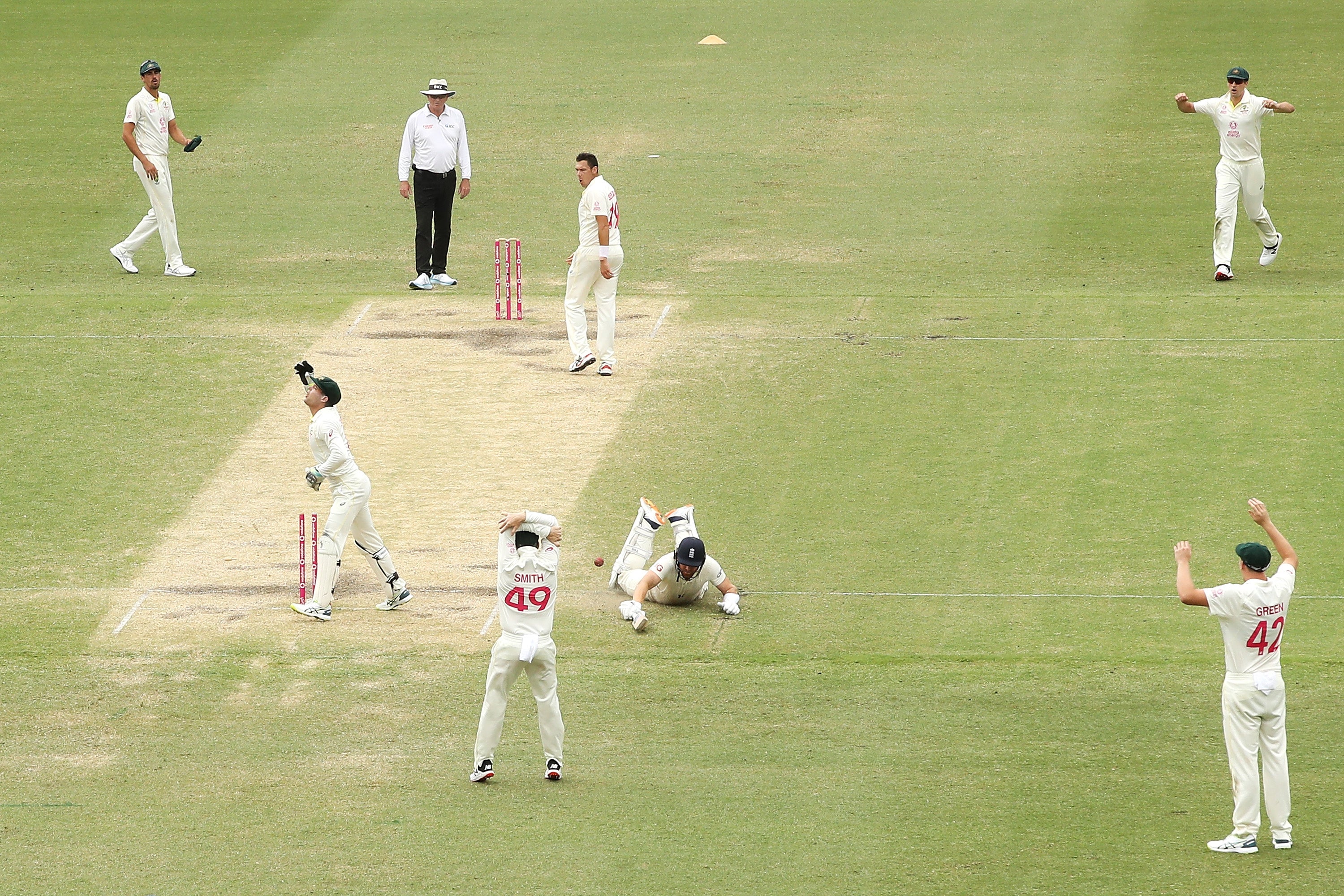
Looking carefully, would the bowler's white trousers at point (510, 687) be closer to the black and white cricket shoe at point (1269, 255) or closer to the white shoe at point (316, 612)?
the white shoe at point (316, 612)

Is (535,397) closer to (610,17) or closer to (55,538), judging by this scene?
(55,538)

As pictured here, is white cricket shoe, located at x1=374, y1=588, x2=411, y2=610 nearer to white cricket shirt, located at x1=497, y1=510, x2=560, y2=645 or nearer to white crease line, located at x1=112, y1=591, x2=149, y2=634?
white crease line, located at x1=112, y1=591, x2=149, y2=634

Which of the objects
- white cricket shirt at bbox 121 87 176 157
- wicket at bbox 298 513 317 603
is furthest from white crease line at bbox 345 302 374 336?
wicket at bbox 298 513 317 603

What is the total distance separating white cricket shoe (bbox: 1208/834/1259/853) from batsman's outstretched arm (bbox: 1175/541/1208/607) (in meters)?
1.40

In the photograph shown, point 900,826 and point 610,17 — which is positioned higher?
point 610,17

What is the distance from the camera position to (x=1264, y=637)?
1083 cm

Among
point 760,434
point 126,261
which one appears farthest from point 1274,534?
point 126,261

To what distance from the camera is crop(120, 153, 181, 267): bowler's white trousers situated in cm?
2155

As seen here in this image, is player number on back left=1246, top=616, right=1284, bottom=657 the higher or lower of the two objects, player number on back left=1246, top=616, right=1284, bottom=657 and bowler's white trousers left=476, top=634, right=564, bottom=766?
the higher

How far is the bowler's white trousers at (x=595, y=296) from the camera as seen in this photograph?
18.7 meters

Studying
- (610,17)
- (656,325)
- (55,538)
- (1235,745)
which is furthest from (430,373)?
(610,17)

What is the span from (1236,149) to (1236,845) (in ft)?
38.3

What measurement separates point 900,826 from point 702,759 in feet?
5.13

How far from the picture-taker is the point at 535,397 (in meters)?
18.8
